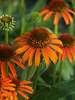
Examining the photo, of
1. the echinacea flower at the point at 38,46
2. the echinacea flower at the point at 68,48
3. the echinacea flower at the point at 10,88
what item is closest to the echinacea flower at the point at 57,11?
the echinacea flower at the point at 68,48

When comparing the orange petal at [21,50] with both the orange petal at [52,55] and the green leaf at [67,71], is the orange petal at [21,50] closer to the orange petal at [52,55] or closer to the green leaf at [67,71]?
the orange petal at [52,55]

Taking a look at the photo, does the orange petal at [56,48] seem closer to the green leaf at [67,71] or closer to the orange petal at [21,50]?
the orange petal at [21,50]

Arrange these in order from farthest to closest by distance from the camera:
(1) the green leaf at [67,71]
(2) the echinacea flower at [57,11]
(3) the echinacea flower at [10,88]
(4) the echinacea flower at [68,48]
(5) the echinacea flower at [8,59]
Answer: (1) the green leaf at [67,71] → (2) the echinacea flower at [57,11] → (4) the echinacea flower at [68,48] → (5) the echinacea flower at [8,59] → (3) the echinacea flower at [10,88]

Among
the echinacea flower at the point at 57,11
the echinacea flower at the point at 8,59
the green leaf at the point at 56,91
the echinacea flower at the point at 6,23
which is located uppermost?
the echinacea flower at the point at 57,11

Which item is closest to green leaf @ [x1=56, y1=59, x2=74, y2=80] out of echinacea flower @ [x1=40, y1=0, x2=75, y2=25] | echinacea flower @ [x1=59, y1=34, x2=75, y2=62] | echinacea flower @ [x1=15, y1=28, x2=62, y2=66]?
echinacea flower @ [x1=40, y1=0, x2=75, y2=25]

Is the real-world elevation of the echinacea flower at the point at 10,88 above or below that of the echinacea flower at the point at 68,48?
below

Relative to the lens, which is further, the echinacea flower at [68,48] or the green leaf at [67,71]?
the green leaf at [67,71]

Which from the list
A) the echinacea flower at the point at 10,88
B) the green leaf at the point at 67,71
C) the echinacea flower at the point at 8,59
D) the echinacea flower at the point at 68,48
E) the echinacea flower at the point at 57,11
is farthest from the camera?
the green leaf at the point at 67,71
